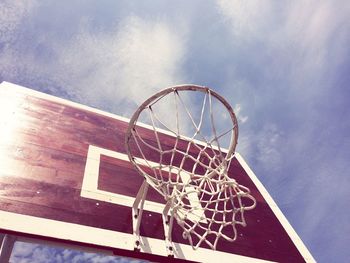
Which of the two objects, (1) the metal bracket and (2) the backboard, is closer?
(2) the backboard

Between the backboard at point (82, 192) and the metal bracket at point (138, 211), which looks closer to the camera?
the backboard at point (82, 192)

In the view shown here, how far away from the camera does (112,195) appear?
263cm

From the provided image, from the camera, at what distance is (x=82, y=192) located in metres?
2.50

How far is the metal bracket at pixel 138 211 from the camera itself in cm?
234

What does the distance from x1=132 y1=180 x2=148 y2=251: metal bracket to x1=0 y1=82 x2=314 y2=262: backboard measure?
0.04 m

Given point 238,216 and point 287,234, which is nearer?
point 238,216

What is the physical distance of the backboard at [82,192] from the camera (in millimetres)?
2203

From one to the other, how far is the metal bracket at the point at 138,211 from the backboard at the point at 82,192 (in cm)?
4

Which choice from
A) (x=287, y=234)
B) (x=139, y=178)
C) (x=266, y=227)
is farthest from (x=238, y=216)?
(x=139, y=178)

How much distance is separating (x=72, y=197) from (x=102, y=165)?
1.70 ft

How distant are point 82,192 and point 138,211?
479 mm

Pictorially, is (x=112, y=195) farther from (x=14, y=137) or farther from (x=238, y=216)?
(x=238, y=216)

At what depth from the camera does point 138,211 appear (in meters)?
2.56

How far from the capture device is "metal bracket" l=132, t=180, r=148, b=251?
2.34 m
